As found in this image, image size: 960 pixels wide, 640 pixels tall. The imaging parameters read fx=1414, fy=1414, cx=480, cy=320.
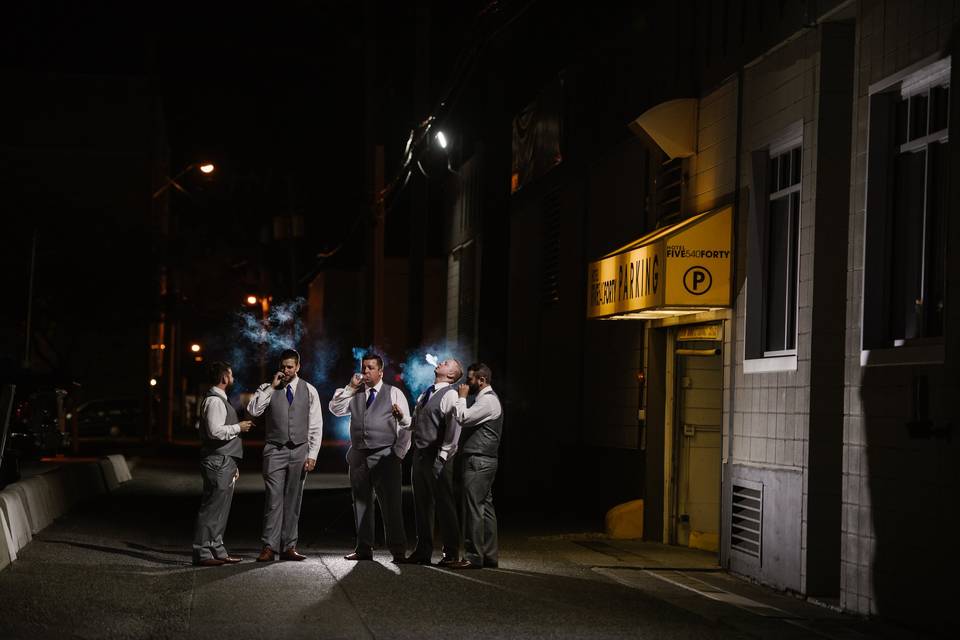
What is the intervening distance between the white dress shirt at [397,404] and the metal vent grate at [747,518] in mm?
3237

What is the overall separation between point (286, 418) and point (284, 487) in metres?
0.67

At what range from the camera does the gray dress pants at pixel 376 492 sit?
13.8 m

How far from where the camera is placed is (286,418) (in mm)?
13727

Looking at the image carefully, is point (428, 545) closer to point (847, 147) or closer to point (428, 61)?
point (847, 147)

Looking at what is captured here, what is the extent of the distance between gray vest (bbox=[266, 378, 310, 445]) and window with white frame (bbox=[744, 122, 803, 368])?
171 inches

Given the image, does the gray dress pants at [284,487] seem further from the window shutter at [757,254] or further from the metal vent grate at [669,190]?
A: the metal vent grate at [669,190]

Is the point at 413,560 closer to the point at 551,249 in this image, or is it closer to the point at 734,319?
the point at 734,319

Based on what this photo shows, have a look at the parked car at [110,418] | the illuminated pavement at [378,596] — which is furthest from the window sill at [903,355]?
the parked car at [110,418]

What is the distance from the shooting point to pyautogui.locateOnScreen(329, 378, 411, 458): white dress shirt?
13.9 metres

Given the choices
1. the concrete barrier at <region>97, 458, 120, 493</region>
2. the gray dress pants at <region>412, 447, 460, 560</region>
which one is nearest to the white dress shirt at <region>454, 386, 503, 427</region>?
the gray dress pants at <region>412, 447, 460, 560</region>

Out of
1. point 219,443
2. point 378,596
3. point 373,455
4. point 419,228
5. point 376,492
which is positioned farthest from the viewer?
point 419,228

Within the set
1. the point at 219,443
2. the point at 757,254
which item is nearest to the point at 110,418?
the point at 219,443

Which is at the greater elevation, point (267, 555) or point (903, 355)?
point (903, 355)

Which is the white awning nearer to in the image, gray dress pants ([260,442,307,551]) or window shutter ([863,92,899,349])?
window shutter ([863,92,899,349])
